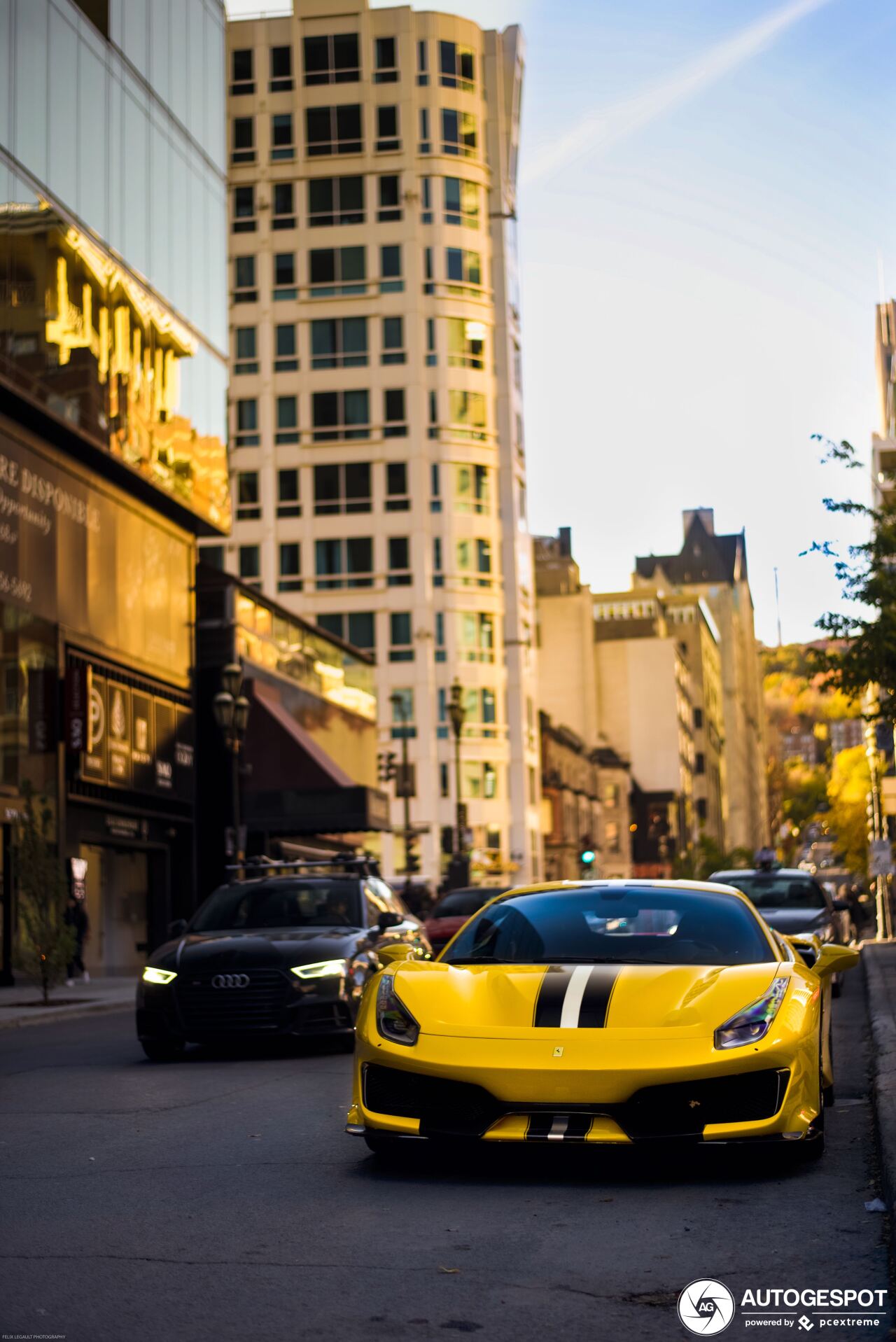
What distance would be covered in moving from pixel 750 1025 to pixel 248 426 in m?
77.3

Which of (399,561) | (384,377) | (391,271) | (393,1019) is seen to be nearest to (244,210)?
(391,271)

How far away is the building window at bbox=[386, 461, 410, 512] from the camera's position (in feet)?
268

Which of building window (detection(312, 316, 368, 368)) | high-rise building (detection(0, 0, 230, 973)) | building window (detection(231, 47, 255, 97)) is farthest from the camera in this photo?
building window (detection(231, 47, 255, 97))

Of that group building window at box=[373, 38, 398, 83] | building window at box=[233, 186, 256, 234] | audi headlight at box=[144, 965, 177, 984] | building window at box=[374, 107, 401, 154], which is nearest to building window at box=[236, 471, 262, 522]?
building window at box=[233, 186, 256, 234]

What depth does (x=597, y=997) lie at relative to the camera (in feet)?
25.1

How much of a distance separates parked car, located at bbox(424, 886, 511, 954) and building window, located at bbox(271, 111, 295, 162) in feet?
205

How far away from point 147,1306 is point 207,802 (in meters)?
38.2

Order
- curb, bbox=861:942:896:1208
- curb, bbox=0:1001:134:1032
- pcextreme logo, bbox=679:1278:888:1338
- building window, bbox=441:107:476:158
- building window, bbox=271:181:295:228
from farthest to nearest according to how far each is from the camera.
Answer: building window, bbox=271:181:295:228 → building window, bbox=441:107:476:158 → curb, bbox=0:1001:134:1032 → curb, bbox=861:942:896:1208 → pcextreme logo, bbox=679:1278:888:1338

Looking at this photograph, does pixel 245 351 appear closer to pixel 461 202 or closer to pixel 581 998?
pixel 461 202

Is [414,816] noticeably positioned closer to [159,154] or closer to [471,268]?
[471,268]

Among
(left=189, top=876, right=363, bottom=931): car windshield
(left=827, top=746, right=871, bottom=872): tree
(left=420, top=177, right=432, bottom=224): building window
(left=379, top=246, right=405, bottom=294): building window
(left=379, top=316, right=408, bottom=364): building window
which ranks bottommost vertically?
(left=189, top=876, right=363, bottom=931): car windshield

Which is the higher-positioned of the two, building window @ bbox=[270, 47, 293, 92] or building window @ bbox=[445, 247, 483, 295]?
building window @ bbox=[270, 47, 293, 92]

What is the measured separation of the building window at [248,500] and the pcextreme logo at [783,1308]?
78100mm

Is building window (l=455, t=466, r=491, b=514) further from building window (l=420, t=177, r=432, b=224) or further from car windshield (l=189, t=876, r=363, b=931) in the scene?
car windshield (l=189, t=876, r=363, b=931)
